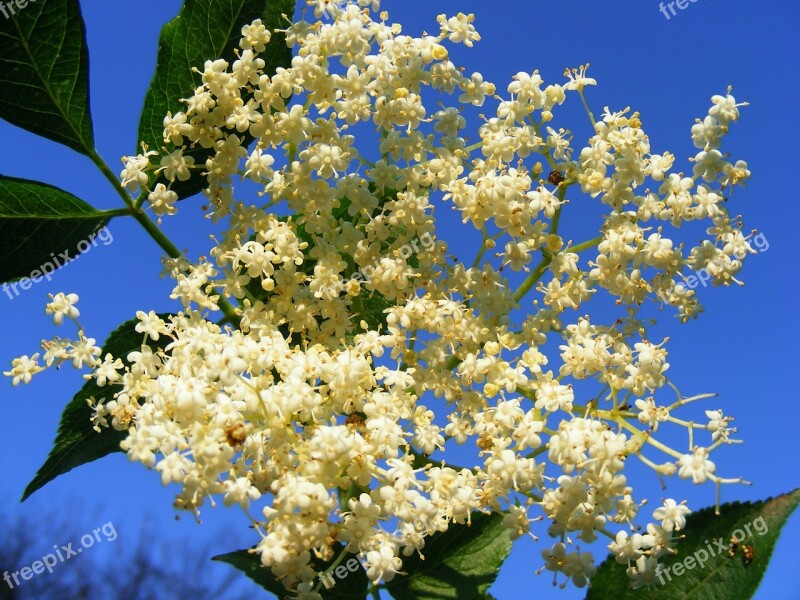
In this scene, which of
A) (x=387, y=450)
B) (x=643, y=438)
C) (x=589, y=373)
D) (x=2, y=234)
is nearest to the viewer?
(x=387, y=450)

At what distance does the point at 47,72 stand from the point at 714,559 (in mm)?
2321

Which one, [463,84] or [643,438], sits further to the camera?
[463,84]

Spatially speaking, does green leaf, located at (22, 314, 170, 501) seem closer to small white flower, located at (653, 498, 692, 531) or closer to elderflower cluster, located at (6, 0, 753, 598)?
elderflower cluster, located at (6, 0, 753, 598)

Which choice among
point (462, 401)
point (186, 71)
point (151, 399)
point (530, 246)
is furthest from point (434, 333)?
point (186, 71)

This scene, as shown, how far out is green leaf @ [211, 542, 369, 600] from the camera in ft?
6.08

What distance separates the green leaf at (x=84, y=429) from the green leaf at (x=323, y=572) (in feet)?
1.69

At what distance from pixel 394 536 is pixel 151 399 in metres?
0.68

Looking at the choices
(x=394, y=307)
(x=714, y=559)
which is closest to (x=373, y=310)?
(x=394, y=307)

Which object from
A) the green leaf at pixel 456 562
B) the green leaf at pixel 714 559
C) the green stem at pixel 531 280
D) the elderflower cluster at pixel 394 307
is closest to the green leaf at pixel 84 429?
the elderflower cluster at pixel 394 307

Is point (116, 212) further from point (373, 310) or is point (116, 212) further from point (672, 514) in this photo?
point (672, 514)

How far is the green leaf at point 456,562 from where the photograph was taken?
6.47 feet

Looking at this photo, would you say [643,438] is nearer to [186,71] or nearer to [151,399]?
[151,399]

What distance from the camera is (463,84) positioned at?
2.26 m

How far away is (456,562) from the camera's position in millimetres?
2006
